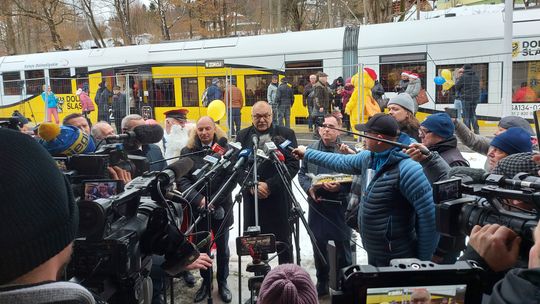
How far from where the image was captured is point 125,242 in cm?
169

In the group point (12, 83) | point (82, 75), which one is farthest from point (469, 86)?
point (12, 83)

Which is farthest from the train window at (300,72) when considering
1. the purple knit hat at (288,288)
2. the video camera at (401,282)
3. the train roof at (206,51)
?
the video camera at (401,282)

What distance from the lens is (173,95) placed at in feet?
51.9

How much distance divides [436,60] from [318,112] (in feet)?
10.9

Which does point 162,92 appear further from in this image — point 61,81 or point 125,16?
point 125,16

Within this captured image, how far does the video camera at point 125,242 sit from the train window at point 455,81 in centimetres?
1052

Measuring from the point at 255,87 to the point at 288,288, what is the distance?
43.8ft

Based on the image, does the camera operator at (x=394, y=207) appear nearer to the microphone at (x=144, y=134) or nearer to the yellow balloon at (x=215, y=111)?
the microphone at (x=144, y=134)

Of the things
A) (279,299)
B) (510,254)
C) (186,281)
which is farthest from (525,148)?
(186,281)

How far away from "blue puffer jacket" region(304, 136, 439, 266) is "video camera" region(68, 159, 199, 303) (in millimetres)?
1507

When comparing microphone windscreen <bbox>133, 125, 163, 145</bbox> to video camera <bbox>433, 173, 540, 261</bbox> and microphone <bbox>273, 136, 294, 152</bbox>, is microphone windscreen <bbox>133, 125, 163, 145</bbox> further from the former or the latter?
video camera <bbox>433, 173, 540, 261</bbox>

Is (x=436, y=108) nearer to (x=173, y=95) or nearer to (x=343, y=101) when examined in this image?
(x=343, y=101)

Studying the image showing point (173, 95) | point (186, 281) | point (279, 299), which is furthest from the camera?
point (173, 95)

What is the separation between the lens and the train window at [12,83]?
1925 cm
